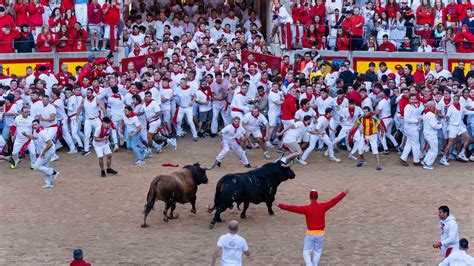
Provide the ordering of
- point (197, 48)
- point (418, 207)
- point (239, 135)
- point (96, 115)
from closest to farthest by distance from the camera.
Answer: point (418, 207), point (239, 135), point (96, 115), point (197, 48)

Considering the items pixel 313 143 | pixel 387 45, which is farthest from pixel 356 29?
pixel 313 143

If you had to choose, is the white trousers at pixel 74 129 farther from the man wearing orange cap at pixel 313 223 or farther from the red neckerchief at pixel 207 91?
the man wearing orange cap at pixel 313 223

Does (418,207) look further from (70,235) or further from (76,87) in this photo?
(76,87)

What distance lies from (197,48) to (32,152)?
812 centimetres

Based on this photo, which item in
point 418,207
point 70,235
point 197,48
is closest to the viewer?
point 70,235

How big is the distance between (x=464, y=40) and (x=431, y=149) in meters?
6.74

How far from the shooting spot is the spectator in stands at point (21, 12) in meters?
29.9

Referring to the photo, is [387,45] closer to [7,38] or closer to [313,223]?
[7,38]

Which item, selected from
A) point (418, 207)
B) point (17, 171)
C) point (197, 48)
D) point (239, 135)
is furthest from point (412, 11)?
point (17, 171)

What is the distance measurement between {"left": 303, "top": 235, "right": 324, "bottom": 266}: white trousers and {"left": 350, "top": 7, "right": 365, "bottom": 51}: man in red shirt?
601 inches

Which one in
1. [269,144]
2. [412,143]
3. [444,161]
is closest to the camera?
[412,143]

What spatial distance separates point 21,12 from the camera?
29.9 metres

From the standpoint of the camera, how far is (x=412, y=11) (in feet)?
101

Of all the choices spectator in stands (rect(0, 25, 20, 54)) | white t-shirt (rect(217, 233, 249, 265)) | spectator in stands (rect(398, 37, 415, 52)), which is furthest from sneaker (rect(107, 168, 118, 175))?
spectator in stands (rect(398, 37, 415, 52))
